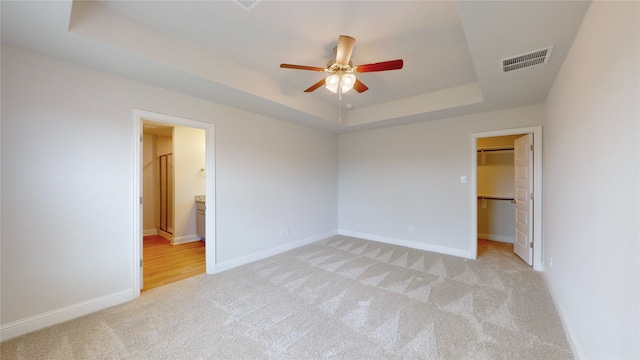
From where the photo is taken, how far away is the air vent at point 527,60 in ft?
6.44

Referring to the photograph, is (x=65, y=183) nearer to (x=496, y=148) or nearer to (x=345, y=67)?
(x=345, y=67)

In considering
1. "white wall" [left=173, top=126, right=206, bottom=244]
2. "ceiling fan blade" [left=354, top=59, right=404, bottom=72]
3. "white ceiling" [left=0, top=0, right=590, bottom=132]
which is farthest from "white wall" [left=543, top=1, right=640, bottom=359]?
"white wall" [left=173, top=126, right=206, bottom=244]

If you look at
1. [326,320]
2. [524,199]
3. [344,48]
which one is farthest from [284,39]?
[524,199]

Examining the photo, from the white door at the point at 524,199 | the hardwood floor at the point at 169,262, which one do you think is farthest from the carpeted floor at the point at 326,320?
the white door at the point at 524,199

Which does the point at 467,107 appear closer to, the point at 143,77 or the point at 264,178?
the point at 264,178

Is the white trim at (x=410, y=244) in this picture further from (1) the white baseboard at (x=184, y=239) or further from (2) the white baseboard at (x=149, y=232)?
(2) the white baseboard at (x=149, y=232)

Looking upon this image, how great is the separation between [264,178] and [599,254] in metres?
3.62

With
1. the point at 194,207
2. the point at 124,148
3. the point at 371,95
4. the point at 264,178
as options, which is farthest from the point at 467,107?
the point at 194,207

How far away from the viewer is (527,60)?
2.08 m

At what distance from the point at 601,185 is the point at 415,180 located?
3.05 meters

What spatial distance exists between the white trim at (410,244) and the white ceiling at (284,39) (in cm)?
239

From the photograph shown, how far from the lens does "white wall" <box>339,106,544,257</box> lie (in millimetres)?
3824

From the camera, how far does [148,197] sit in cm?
555

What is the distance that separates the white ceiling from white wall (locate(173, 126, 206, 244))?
7.77ft
